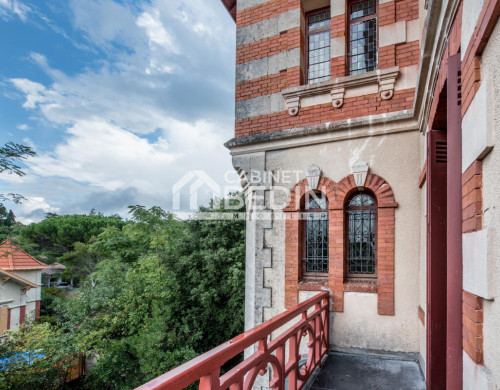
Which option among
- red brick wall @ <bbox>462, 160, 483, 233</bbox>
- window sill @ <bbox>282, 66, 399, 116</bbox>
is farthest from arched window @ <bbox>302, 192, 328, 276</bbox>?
red brick wall @ <bbox>462, 160, 483, 233</bbox>

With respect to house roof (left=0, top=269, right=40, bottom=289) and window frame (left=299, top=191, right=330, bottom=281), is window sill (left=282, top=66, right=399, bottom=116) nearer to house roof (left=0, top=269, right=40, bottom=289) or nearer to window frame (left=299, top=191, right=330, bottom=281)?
window frame (left=299, top=191, right=330, bottom=281)

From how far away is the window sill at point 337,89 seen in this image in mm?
4449

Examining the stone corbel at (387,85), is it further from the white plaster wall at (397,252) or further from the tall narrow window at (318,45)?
the tall narrow window at (318,45)

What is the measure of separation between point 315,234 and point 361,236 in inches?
27.8

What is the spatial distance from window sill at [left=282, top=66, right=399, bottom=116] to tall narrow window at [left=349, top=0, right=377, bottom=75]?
41 centimetres

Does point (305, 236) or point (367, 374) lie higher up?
point (305, 236)

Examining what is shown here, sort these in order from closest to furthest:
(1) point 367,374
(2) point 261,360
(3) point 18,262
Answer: (2) point 261,360 < (1) point 367,374 < (3) point 18,262

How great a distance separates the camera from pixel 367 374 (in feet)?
12.0

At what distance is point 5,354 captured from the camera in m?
8.44

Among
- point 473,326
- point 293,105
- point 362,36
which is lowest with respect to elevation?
point 473,326

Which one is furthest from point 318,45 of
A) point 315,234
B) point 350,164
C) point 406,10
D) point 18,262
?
point 18,262

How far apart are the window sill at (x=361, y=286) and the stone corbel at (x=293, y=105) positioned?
111 inches

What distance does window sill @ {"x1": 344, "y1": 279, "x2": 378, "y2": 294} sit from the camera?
14.2 feet

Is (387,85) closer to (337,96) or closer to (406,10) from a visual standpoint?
(337,96)
